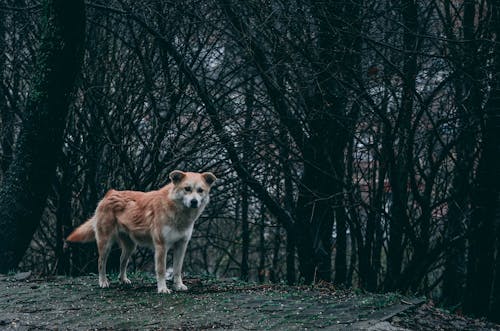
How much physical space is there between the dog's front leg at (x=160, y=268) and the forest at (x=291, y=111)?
269 cm

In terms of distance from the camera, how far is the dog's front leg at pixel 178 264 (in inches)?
395

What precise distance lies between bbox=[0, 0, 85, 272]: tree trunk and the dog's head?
135 inches

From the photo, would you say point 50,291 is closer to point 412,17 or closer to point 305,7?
point 305,7

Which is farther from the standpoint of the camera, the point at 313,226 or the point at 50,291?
the point at 313,226

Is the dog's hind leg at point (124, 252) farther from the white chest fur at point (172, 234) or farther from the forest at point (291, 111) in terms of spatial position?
the forest at point (291, 111)

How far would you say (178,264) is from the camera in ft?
33.3

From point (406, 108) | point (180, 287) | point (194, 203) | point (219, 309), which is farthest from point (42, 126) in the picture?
point (406, 108)

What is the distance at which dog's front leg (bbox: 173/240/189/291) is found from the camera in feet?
32.9

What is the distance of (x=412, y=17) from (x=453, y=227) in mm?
3874

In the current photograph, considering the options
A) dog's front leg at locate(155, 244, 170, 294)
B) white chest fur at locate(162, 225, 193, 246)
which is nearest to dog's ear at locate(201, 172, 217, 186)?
white chest fur at locate(162, 225, 193, 246)

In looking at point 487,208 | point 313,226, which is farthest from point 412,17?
point 313,226

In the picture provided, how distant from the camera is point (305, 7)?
12117 mm

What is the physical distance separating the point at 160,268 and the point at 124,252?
4.03ft

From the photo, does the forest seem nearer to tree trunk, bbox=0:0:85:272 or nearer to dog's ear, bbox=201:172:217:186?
tree trunk, bbox=0:0:85:272
